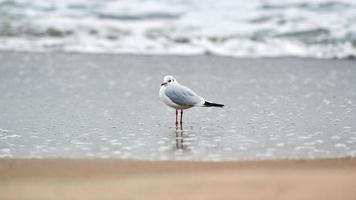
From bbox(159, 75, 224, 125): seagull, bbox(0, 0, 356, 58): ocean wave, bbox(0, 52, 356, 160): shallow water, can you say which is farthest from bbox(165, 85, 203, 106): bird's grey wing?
bbox(0, 0, 356, 58): ocean wave

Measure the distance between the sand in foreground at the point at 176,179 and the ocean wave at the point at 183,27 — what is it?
18.7 feet

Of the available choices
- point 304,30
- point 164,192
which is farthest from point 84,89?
point 304,30

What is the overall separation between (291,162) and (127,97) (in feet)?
9.18

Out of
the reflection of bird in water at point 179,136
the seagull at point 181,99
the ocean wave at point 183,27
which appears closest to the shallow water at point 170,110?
the reflection of bird in water at point 179,136

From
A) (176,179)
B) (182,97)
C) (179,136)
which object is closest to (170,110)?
(182,97)

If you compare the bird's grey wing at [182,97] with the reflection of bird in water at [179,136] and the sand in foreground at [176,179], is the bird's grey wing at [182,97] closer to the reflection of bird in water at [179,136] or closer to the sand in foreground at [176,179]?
the reflection of bird in water at [179,136]

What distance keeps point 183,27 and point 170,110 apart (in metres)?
5.36

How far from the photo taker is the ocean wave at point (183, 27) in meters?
10.3

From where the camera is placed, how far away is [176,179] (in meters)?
3.93

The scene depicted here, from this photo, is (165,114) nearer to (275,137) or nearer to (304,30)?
(275,137)

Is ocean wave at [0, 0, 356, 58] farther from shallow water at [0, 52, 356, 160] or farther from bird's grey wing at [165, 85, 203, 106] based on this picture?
bird's grey wing at [165, 85, 203, 106]

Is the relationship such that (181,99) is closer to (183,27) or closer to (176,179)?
(176,179)

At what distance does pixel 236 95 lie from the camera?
695 centimetres

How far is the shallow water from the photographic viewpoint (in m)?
4.84
